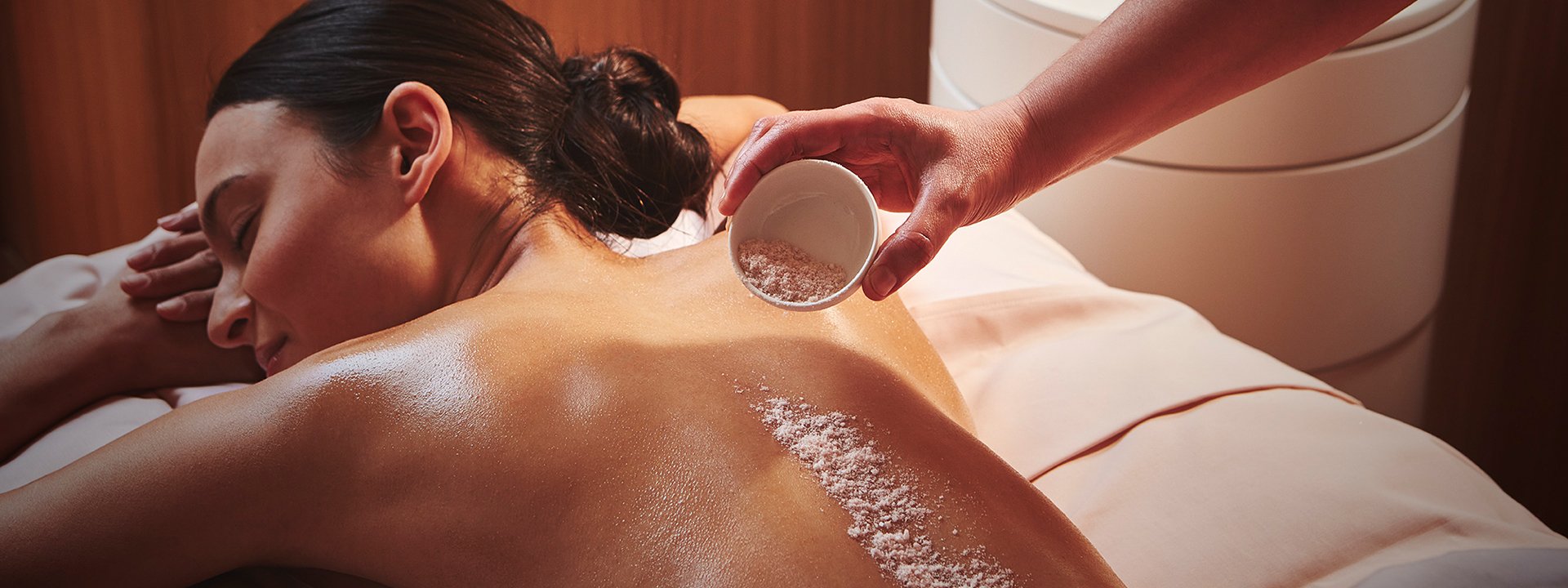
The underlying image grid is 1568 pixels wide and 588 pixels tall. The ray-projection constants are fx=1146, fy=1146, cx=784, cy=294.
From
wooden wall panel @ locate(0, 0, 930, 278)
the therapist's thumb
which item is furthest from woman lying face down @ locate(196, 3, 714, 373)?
wooden wall panel @ locate(0, 0, 930, 278)

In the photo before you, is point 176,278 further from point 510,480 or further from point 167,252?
point 510,480

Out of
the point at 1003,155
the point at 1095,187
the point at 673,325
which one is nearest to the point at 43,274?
the point at 673,325

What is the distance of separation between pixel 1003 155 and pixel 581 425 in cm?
40

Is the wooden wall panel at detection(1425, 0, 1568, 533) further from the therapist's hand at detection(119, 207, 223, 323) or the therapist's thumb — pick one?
the therapist's hand at detection(119, 207, 223, 323)

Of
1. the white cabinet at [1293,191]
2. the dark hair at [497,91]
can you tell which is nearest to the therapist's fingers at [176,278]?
the dark hair at [497,91]

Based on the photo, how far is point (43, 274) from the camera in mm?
1418

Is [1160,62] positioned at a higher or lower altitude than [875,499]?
higher

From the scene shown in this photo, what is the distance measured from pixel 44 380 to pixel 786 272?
2.84 ft

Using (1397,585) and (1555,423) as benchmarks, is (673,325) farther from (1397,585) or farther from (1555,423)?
(1555,423)

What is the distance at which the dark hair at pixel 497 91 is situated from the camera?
107 cm

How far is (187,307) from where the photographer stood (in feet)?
4.20

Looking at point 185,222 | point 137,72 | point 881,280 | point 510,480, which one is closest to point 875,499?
point 881,280

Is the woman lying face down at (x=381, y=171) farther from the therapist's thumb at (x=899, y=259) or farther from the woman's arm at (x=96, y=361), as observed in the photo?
the therapist's thumb at (x=899, y=259)

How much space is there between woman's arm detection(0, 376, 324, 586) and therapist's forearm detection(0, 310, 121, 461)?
0.47 metres
